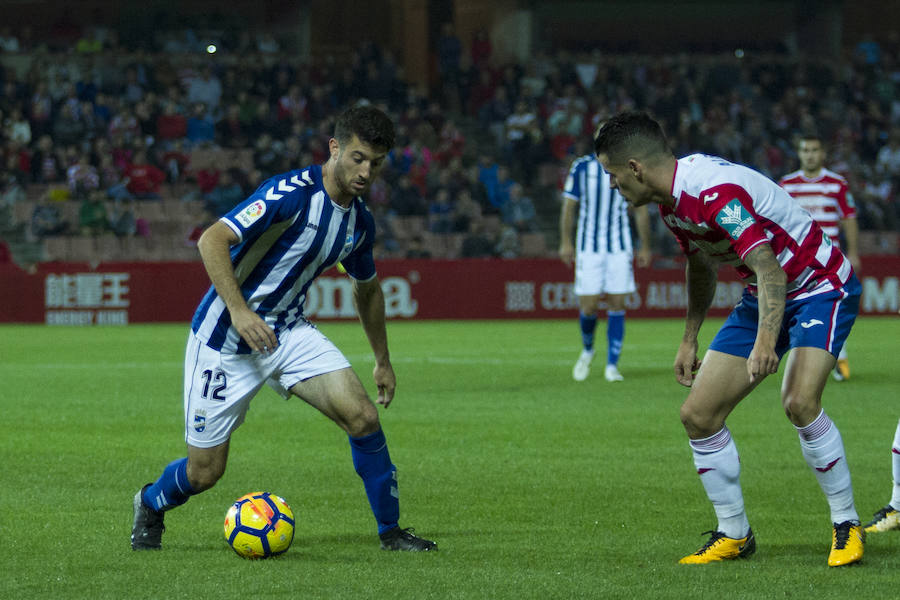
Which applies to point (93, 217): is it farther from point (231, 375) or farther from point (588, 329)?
point (231, 375)

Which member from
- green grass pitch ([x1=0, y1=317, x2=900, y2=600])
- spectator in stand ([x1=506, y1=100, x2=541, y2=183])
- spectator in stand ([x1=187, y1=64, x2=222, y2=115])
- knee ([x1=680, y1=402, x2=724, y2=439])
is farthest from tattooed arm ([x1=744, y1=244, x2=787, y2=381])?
spectator in stand ([x1=187, y1=64, x2=222, y2=115])

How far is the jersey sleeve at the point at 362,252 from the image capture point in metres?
5.55

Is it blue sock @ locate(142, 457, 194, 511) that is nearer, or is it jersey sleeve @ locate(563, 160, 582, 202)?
blue sock @ locate(142, 457, 194, 511)

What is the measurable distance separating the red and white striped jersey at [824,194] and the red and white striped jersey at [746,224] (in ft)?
23.1

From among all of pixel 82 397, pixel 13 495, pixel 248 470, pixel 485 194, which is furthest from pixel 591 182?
pixel 485 194

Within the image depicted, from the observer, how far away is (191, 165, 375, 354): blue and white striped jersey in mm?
5316

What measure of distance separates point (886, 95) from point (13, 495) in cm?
2623

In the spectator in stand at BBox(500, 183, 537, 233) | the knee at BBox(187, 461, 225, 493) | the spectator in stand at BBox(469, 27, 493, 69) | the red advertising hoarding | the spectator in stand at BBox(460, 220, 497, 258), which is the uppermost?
the spectator in stand at BBox(469, 27, 493, 69)

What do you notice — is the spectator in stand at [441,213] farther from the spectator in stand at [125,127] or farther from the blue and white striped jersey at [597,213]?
the blue and white striped jersey at [597,213]

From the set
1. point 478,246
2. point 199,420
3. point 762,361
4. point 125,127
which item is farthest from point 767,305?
point 125,127

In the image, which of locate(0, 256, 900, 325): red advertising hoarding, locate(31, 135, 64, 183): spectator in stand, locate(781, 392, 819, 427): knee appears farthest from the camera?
locate(31, 135, 64, 183): spectator in stand

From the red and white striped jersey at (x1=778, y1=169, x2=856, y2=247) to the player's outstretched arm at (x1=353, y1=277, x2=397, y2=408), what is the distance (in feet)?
23.9

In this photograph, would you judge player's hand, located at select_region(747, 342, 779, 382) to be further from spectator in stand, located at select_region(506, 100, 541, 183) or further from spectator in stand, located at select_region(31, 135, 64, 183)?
spectator in stand, located at select_region(506, 100, 541, 183)

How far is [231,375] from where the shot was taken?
5.41 meters
